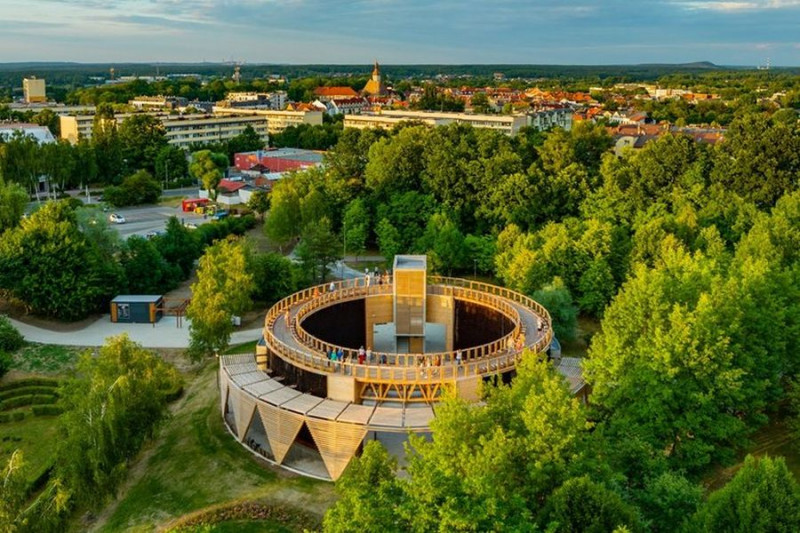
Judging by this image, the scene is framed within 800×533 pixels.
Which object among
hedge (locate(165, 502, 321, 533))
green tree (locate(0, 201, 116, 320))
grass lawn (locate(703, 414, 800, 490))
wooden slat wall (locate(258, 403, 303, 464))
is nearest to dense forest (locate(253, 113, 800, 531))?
grass lawn (locate(703, 414, 800, 490))

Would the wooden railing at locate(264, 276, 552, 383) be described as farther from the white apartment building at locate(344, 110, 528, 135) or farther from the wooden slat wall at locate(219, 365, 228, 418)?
the white apartment building at locate(344, 110, 528, 135)

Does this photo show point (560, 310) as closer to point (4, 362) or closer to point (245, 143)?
point (4, 362)

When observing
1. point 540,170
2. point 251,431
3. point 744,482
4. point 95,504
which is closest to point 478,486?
point 744,482

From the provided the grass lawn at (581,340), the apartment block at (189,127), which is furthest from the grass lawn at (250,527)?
the apartment block at (189,127)

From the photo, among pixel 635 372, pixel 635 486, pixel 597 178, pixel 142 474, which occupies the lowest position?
pixel 142 474

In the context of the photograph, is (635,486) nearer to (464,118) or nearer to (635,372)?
(635,372)

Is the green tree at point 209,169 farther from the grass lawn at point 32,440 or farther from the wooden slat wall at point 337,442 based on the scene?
the wooden slat wall at point 337,442
